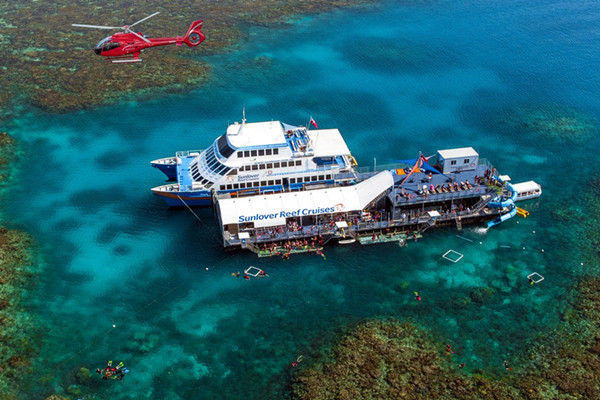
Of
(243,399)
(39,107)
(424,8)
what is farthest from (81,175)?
(424,8)

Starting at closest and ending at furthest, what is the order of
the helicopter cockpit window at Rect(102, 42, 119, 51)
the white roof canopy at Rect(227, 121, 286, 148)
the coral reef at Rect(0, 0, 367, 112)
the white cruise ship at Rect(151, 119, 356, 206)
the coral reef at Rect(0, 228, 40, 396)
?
the coral reef at Rect(0, 228, 40, 396), the white cruise ship at Rect(151, 119, 356, 206), the white roof canopy at Rect(227, 121, 286, 148), the helicopter cockpit window at Rect(102, 42, 119, 51), the coral reef at Rect(0, 0, 367, 112)

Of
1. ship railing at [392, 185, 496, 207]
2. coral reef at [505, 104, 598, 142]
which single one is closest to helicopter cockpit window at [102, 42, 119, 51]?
ship railing at [392, 185, 496, 207]

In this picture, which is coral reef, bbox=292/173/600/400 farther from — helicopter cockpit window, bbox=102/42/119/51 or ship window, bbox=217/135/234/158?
helicopter cockpit window, bbox=102/42/119/51

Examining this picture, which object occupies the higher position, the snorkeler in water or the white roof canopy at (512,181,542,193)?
the white roof canopy at (512,181,542,193)

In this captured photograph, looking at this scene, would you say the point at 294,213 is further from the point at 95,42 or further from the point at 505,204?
the point at 95,42

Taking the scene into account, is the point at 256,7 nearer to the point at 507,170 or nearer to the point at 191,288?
A: the point at 507,170

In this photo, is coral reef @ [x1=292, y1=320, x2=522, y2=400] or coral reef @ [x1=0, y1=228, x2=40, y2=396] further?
coral reef @ [x1=0, y1=228, x2=40, y2=396]

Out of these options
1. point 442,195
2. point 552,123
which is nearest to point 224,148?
point 442,195

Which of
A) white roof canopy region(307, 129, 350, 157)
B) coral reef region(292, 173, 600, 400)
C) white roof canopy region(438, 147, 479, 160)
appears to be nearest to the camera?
coral reef region(292, 173, 600, 400)
